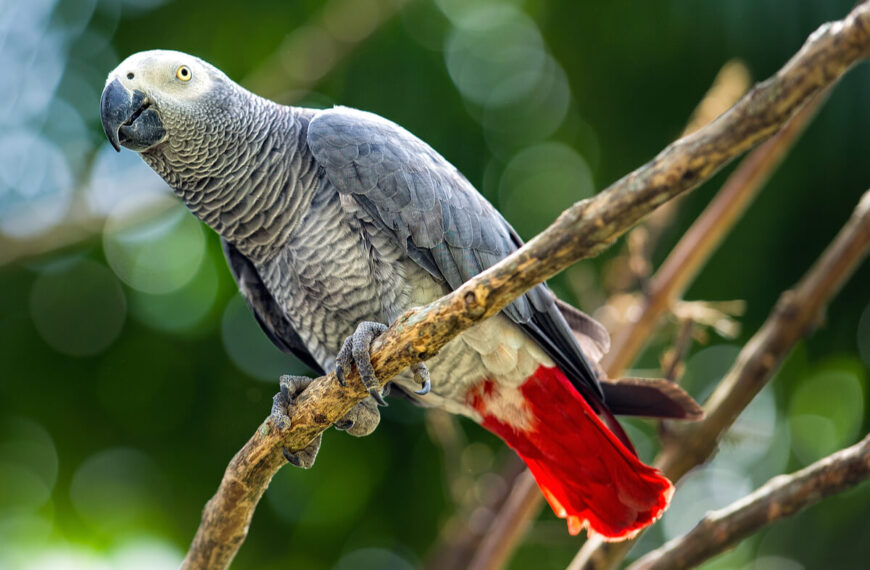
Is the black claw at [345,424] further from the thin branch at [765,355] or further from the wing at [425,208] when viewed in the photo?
the thin branch at [765,355]

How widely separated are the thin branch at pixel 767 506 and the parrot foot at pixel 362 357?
3.44 feet

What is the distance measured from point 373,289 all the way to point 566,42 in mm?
2508

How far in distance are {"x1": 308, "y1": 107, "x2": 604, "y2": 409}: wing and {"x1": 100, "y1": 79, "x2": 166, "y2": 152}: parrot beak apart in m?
0.42

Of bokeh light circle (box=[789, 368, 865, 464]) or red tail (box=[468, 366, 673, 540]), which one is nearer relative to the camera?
red tail (box=[468, 366, 673, 540])

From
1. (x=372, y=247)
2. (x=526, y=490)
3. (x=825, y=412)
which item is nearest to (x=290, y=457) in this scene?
(x=372, y=247)

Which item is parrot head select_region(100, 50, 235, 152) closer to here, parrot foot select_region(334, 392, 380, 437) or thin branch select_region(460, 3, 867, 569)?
parrot foot select_region(334, 392, 380, 437)

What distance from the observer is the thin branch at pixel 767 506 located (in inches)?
80.5

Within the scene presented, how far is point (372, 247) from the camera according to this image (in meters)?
2.21

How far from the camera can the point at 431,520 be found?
4.12 meters

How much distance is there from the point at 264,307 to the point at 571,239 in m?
1.47

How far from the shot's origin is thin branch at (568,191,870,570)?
2.66m

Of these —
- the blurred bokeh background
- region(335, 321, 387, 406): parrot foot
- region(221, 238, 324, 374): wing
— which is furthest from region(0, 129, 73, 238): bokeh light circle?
region(335, 321, 387, 406): parrot foot

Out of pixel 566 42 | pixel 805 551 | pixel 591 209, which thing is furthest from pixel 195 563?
pixel 566 42

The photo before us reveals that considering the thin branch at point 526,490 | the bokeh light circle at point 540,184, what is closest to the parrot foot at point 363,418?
the thin branch at point 526,490
